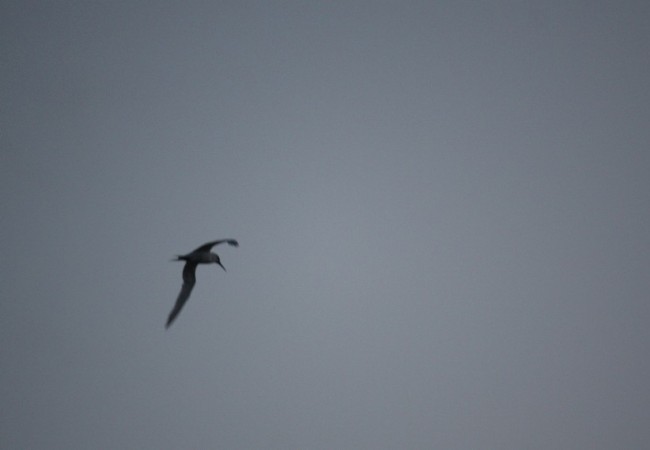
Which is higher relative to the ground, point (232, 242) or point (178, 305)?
point (232, 242)

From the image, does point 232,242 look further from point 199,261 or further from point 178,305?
point 178,305

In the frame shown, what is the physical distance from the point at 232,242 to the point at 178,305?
116 inches

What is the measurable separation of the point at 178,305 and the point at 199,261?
4.96 ft

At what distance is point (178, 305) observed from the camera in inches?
556

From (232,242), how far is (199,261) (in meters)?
2.03

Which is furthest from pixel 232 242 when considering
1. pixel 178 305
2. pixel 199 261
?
pixel 178 305

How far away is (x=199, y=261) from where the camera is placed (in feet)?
47.6

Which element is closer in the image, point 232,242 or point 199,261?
point 232,242

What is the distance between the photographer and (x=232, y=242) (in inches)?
518

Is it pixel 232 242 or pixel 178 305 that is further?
pixel 178 305
